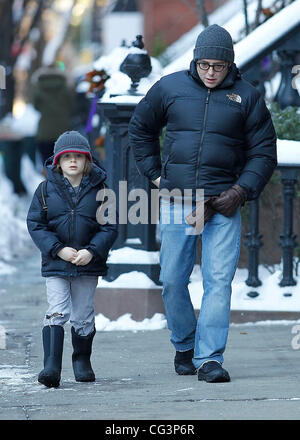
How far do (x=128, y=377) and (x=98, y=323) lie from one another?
168cm

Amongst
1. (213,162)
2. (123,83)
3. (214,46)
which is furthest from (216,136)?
(123,83)

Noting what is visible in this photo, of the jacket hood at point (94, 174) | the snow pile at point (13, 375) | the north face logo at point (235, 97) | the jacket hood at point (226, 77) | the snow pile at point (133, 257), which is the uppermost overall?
the jacket hood at point (226, 77)

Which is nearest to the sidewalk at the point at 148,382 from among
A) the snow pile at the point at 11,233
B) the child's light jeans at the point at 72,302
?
the child's light jeans at the point at 72,302

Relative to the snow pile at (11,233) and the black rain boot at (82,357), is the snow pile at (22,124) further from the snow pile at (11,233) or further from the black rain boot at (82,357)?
the black rain boot at (82,357)

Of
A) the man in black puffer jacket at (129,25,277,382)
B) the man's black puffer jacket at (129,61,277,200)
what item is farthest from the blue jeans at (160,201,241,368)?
the man's black puffer jacket at (129,61,277,200)

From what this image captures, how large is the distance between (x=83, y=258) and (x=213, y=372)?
0.90m

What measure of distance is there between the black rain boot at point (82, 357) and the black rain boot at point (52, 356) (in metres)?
0.16

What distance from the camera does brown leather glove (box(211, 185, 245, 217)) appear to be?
615 centimetres

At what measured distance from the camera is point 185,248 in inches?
251

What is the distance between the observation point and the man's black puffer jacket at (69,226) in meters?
6.18

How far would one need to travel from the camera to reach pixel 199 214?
6207 mm
